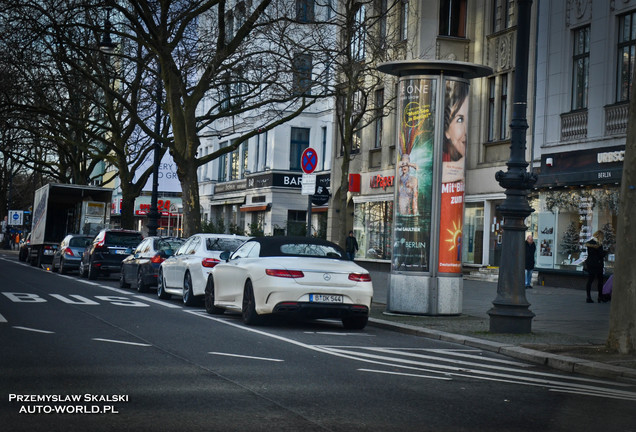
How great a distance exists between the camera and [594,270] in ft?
78.1

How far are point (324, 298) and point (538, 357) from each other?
3.96m

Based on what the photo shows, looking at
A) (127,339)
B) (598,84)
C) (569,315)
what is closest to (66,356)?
(127,339)

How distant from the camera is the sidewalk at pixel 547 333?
1167 cm

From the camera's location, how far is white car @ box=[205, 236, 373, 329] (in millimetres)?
15133

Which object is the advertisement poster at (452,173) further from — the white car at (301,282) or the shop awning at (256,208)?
the shop awning at (256,208)

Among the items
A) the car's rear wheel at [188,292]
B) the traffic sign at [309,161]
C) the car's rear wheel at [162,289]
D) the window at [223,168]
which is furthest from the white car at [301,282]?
the window at [223,168]

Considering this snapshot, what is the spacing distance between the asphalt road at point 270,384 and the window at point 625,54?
15.1 meters

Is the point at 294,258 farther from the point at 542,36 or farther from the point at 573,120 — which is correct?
the point at 542,36

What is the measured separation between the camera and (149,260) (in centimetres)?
2522

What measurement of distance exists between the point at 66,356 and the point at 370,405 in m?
3.96

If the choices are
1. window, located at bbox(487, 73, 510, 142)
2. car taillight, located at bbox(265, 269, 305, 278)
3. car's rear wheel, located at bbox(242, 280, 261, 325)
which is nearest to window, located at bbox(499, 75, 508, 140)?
window, located at bbox(487, 73, 510, 142)

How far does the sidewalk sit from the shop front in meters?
4.18

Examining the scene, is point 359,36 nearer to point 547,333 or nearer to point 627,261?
point 547,333

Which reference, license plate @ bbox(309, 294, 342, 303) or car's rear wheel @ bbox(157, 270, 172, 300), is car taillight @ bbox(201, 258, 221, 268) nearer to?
car's rear wheel @ bbox(157, 270, 172, 300)
